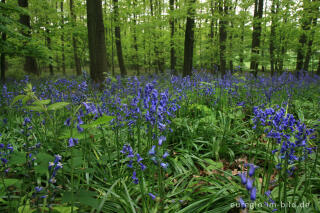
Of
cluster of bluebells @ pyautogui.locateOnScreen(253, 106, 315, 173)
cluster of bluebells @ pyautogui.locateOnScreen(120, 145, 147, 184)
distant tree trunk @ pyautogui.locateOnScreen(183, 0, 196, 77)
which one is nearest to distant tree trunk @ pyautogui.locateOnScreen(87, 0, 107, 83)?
distant tree trunk @ pyautogui.locateOnScreen(183, 0, 196, 77)

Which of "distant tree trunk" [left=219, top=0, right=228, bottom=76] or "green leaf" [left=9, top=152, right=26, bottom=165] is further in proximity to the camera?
"distant tree trunk" [left=219, top=0, right=228, bottom=76]

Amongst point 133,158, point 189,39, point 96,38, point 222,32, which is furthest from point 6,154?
point 222,32

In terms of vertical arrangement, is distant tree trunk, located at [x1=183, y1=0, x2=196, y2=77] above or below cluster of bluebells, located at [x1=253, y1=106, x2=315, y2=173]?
above

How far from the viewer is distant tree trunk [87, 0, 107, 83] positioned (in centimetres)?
679

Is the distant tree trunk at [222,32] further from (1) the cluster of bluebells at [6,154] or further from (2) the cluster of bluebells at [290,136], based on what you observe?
(1) the cluster of bluebells at [6,154]

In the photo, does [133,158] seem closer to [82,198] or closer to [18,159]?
[82,198]

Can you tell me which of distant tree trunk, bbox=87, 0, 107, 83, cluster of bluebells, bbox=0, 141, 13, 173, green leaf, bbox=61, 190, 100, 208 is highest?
distant tree trunk, bbox=87, 0, 107, 83

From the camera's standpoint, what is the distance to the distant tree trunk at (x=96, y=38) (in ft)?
22.3

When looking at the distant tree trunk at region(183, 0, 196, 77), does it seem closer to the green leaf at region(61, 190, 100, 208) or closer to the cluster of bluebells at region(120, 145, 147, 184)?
the cluster of bluebells at region(120, 145, 147, 184)

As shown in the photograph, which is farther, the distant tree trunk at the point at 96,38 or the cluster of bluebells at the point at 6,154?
the distant tree trunk at the point at 96,38

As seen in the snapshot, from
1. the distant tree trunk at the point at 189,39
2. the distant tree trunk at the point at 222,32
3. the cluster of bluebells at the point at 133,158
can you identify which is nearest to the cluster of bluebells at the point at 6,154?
the cluster of bluebells at the point at 133,158

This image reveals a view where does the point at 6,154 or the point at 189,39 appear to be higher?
the point at 189,39

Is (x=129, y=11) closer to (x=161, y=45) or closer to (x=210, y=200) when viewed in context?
(x=161, y=45)

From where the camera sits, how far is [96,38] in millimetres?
Result: 6934
